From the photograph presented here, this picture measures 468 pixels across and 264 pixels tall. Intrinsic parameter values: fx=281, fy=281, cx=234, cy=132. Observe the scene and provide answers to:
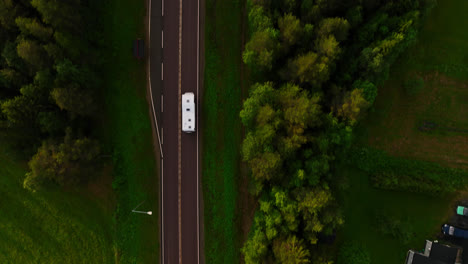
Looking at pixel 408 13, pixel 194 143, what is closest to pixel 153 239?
pixel 194 143

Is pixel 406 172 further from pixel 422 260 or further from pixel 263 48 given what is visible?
pixel 263 48

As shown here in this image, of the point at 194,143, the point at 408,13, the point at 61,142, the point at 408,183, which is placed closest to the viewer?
the point at 408,13

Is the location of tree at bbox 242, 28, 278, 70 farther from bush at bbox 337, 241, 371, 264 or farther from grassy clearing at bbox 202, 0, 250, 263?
bush at bbox 337, 241, 371, 264

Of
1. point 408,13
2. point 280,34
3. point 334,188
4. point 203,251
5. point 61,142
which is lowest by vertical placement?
point 203,251

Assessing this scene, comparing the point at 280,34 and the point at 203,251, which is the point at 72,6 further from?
the point at 203,251

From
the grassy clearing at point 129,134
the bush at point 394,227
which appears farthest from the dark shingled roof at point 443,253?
the grassy clearing at point 129,134

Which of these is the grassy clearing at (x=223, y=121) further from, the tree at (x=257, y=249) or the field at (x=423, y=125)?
the field at (x=423, y=125)

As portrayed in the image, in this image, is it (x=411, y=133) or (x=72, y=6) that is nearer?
(x=72, y=6)
